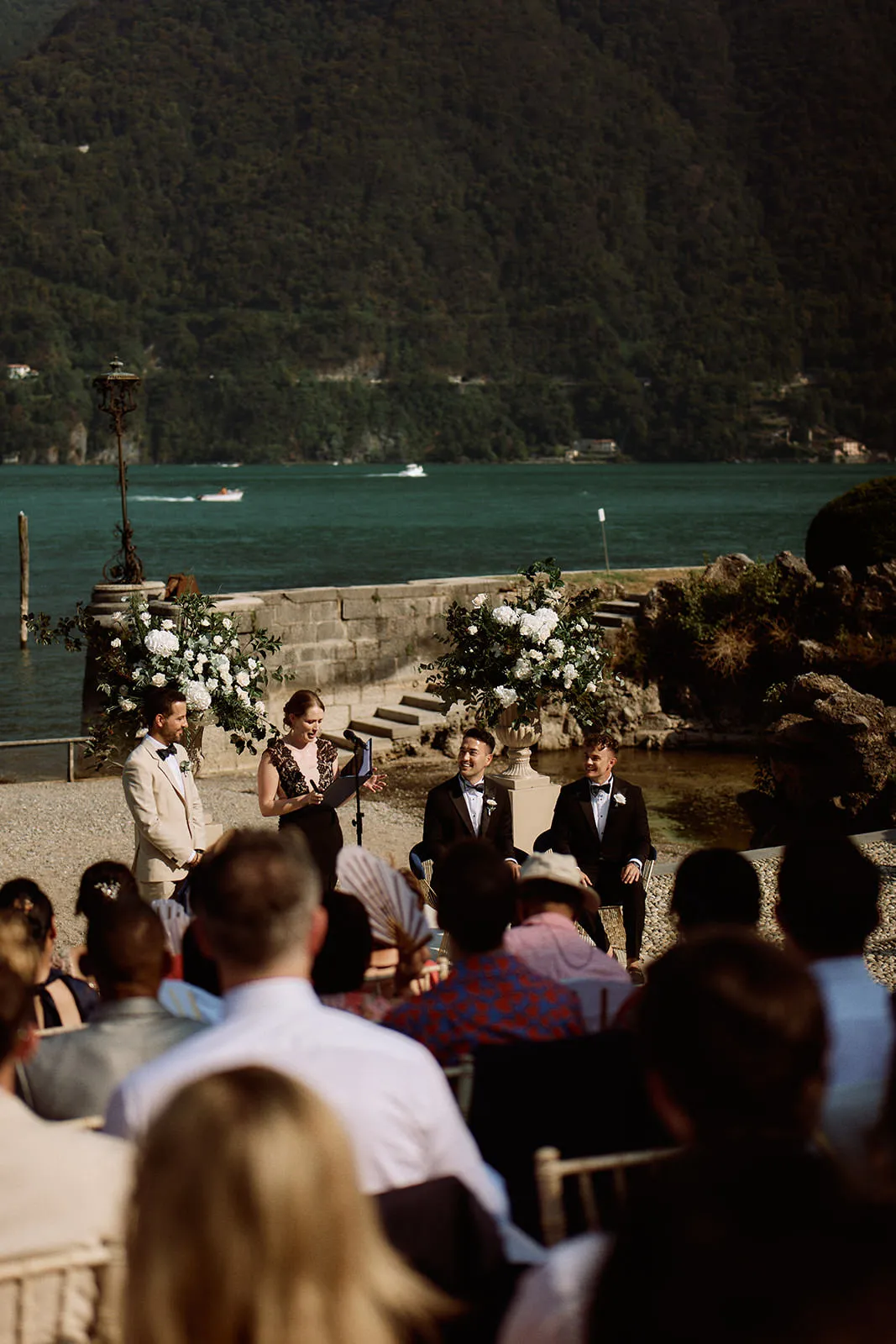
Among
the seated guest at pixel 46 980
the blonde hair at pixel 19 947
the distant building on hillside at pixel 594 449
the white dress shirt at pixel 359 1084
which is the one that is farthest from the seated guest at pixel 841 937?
the distant building on hillside at pixel 594 449

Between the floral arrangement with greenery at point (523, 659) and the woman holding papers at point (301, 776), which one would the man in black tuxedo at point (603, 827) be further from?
the floral arrangement with greenery at point (523, 659)

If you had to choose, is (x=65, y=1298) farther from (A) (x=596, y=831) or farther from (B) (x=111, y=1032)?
(A) (x=596, y=831)

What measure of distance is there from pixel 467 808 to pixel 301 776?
0.85 metres

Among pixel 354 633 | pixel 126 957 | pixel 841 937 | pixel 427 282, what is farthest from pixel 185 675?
pixel 427 282

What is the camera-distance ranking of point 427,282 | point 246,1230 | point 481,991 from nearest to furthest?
point 246,1230 < point 481,991 < point 427,282

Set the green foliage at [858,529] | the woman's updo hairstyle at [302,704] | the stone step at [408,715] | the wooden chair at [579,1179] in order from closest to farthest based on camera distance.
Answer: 1. the wooden chair at [579,1179]
2. the woman's updo hairstyle at [302,704]
3. the stone step at [408,715]
4. the green foliage at [858,529]

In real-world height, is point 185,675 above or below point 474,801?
above

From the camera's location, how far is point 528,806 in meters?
10.6

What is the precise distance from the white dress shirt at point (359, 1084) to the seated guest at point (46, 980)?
127 centimetres

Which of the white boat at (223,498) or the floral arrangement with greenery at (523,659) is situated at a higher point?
the white boat at (223,498)

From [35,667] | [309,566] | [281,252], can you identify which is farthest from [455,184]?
[35,667]

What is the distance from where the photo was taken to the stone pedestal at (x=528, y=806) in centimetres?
1052

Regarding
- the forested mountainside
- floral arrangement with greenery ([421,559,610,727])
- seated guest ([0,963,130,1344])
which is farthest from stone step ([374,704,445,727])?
the forested mountainside

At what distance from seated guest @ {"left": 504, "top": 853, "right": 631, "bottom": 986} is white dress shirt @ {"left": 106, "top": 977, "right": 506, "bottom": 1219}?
108cm
